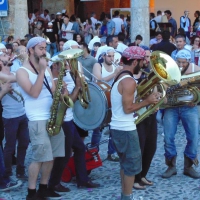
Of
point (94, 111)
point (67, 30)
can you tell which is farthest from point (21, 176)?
point (67, 30)

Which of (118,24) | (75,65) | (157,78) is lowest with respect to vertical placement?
(118,24)

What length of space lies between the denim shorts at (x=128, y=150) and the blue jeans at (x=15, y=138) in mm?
1523

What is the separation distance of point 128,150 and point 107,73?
2.29 metres

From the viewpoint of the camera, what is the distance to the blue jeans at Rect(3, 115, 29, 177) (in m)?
5.92

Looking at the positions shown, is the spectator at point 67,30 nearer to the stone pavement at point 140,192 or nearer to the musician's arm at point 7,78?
the stone pavement at point 140,192

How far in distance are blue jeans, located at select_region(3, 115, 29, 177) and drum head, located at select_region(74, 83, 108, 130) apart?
0.67 m

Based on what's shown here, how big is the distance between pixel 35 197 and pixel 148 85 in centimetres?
159

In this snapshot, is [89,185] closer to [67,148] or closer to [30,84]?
[67,148]

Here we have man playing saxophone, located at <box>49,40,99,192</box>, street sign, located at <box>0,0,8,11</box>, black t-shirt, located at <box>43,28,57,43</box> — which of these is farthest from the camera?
black t-shirt, located at <box>43,28,57,43</box>

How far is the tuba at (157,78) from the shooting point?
4.86 meters

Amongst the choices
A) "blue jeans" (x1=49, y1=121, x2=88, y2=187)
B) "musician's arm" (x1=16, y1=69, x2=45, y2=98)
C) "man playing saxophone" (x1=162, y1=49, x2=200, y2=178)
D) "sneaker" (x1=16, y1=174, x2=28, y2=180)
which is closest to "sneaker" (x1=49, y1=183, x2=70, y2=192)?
"blue jeans" (x1=49, y1=121, x2=88, y2=187)

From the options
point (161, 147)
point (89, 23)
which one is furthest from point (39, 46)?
point (89, 23)

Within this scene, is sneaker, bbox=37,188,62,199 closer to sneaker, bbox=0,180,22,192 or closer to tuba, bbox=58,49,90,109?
sneaker, bbox=0,180,22,192

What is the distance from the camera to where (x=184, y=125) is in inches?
234
